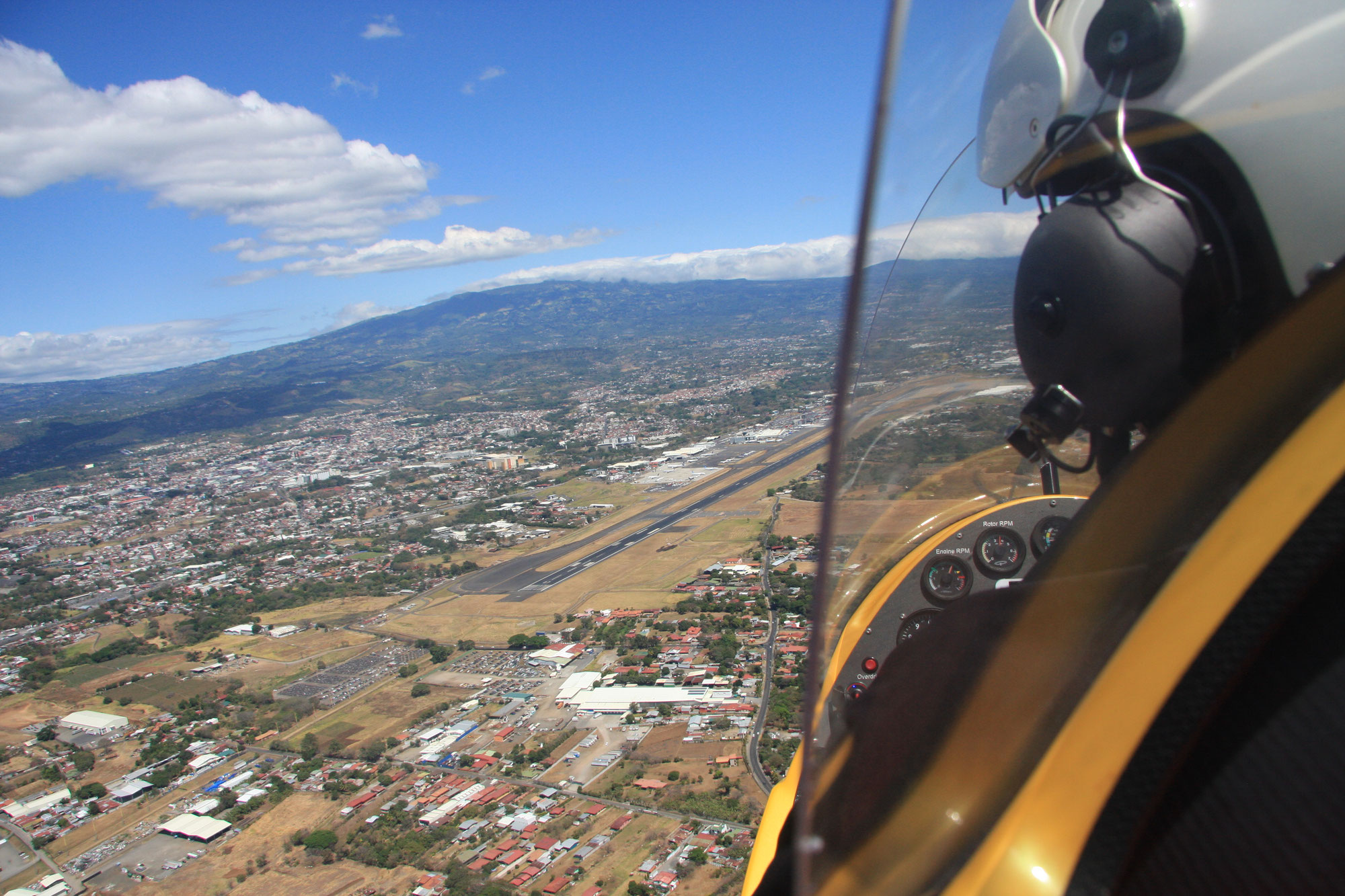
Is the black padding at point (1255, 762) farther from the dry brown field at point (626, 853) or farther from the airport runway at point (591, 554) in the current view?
the airport runway at point (591, 554)

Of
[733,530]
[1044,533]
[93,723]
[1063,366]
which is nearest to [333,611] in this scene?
[93,723]

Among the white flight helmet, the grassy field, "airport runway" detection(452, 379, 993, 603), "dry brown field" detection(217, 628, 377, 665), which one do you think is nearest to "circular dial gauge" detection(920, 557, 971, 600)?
the white flight helmet

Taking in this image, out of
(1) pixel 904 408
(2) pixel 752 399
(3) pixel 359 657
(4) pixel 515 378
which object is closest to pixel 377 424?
(4) pixel 515 378

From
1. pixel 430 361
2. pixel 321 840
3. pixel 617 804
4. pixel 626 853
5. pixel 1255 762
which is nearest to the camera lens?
pixel 1255 762

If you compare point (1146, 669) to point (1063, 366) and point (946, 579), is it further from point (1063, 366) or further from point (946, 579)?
point (946, 579)

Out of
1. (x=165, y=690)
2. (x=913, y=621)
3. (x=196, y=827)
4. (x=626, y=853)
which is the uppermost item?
(x=913, y=621)

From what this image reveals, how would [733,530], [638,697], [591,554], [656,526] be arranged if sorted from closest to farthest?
1. [638,697]
2. [733,530]
3. [591,554]
4. [656,526]

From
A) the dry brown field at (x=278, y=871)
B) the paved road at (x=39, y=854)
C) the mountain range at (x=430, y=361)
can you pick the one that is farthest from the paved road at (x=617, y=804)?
the mountain range at (x=430, y=361)

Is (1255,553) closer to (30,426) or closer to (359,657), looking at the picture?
(359,657)
